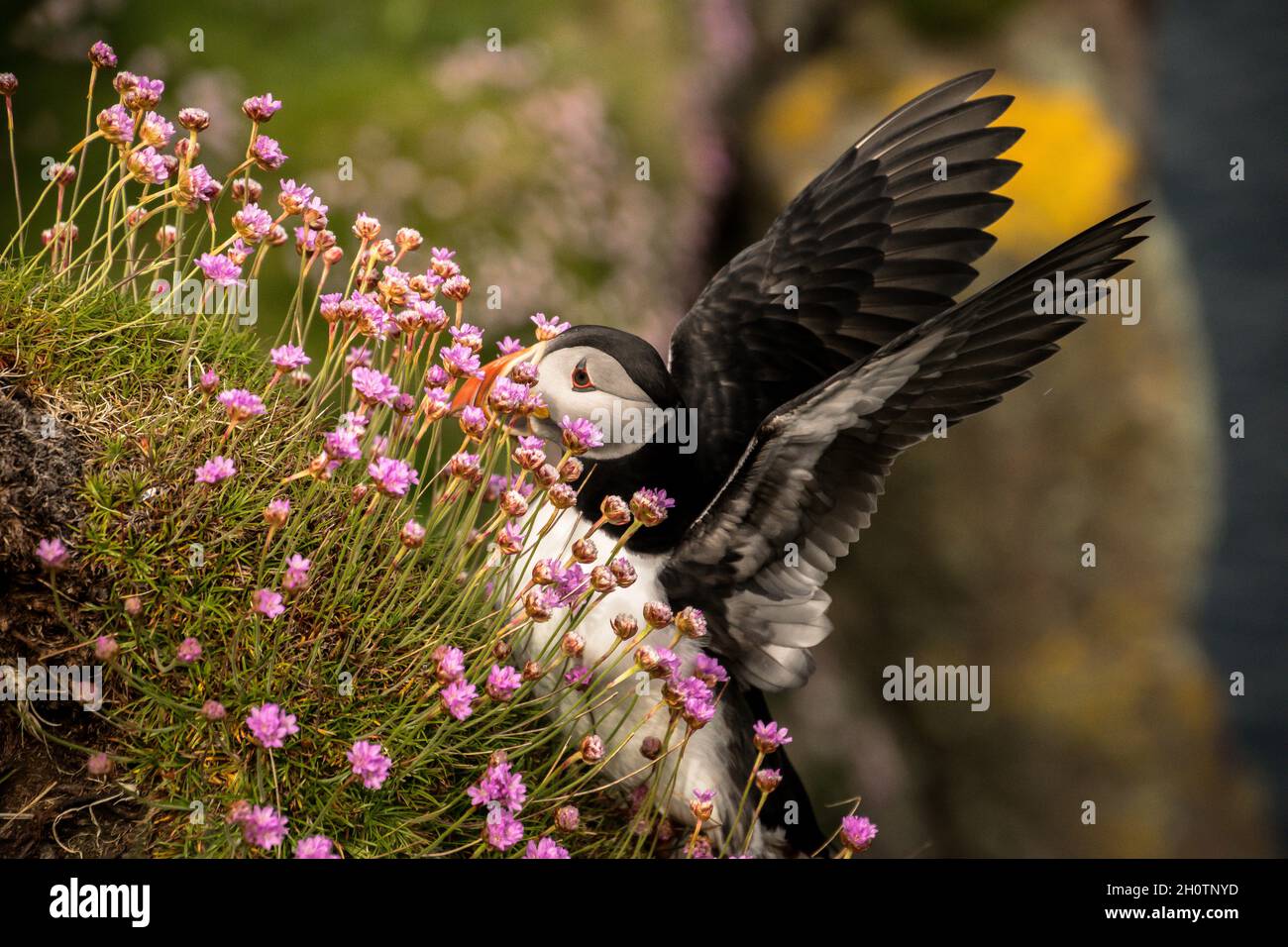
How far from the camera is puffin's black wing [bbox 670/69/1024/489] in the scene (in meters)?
3.10

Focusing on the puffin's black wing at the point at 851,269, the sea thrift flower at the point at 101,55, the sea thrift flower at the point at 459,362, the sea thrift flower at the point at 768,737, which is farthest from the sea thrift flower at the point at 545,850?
the sea thrift flower at the point at 101,55

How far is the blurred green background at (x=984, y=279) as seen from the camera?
6078mm

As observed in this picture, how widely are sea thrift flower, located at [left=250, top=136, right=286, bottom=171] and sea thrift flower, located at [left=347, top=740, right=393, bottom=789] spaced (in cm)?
110

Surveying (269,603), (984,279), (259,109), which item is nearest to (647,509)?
(269,603)

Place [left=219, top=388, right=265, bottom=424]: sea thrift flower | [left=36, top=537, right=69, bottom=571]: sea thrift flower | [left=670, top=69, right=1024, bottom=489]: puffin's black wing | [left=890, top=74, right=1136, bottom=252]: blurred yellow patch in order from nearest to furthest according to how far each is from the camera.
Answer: [left=36, top=537, right=69, bottom=571]: sea thrift flower, [left=219, top=388, right=265, bottom=424]: sea thrift flower, [left=670, top=69, right=1024, bottom=489]: puffin's black wing, [left=890, top=74, right=1136, bottom=252]: blurred yellow patch

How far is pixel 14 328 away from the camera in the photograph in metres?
2.36

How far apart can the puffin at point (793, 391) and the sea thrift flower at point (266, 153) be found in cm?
61

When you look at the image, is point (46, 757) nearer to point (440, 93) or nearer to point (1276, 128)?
point (440, 93)

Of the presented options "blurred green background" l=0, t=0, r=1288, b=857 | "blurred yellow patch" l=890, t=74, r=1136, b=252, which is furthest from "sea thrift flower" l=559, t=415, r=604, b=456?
"blurred yellow patch" l=890, t=74, r=1136, b=252

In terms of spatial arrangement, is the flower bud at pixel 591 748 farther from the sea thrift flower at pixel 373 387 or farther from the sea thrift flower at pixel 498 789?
the sea thrift flower at pixel 373 387

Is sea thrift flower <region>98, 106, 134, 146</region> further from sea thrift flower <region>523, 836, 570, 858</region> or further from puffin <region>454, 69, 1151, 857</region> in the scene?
sea thrift flower <region>523, 836, 570, 858</region>

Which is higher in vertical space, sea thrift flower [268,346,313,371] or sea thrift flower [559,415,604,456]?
sea thrift flower [268,346,313,371]
